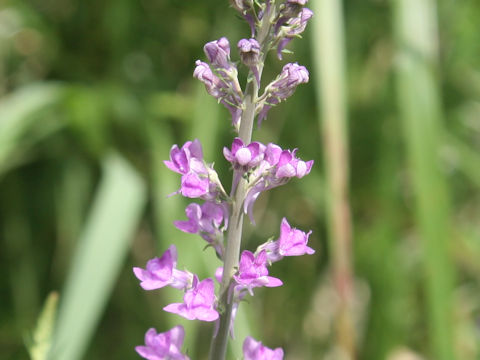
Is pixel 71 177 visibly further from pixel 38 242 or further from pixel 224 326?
pixel 224 326

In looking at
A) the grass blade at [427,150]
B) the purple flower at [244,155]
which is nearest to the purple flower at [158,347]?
the purple flower at [244,155]

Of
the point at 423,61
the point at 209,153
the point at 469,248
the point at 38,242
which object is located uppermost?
the point at 423,61

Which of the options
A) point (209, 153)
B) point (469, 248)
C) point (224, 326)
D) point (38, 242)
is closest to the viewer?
point (224, 326)

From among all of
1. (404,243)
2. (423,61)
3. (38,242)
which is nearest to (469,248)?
(404,243)

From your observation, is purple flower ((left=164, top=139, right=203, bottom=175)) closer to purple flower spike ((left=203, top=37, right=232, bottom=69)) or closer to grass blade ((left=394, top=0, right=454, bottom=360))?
purple flower spike ((left=203, top=37, right=232, bottom=69))

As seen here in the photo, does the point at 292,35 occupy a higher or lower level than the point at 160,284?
higher

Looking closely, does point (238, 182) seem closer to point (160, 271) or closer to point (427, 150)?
point (160, 271)

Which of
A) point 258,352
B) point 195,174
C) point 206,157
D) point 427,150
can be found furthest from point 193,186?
point 206,157

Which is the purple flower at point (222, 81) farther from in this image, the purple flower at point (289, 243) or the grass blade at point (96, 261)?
the grass blade at point (96, 261)
